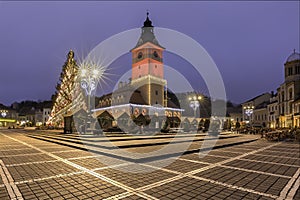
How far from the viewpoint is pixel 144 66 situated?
5300cm

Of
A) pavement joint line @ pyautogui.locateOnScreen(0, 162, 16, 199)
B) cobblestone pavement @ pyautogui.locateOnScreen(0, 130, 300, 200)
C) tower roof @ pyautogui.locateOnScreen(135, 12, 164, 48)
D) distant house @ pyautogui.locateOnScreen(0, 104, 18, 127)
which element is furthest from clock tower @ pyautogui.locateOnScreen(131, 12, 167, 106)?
distant house @ pyautogui.locateOnScreen(0, 104, 18, 127)

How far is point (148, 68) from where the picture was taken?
5188 cm

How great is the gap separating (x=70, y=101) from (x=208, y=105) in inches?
2403

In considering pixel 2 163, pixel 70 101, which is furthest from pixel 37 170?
pixel 70 101

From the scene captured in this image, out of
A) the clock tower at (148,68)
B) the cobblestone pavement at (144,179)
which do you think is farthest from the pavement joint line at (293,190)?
the clock tower at (148,68)

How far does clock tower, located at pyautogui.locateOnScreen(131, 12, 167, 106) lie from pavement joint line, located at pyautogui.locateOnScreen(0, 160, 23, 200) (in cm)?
4332

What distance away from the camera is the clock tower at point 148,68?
51.3 m

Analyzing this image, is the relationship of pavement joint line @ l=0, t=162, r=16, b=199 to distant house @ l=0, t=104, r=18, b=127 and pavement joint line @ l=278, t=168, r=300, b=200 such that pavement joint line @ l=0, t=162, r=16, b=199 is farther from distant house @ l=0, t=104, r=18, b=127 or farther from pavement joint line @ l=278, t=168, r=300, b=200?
distant house @ l=0, t=104, r=18, b=127

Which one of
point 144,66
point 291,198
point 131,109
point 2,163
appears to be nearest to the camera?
point 291,198

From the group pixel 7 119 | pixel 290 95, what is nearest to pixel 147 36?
pixel 290 95

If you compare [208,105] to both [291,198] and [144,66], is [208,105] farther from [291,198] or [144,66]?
[291,198]

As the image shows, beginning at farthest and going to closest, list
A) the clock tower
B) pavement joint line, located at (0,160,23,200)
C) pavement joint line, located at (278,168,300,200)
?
1. the clock tower
2. pavement joint line, located at (278,168,300,200)
3. pavement joint line, located at (0,160,23,200)

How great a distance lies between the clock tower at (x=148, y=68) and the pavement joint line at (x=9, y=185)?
4332 centimetres

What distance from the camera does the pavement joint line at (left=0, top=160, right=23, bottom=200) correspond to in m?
4.91
